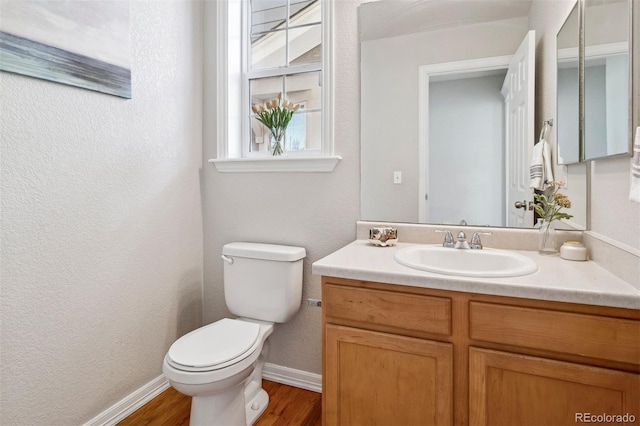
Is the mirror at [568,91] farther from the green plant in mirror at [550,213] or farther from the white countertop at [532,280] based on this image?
the white countertop at [532,280]

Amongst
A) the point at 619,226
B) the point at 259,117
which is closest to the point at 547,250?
the point at 619,226

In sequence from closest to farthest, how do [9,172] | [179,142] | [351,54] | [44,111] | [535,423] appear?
[535,423]
[9,172]
[44,111]
[351,54]
[179,142]

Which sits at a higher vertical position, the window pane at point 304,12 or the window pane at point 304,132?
the window pane at point 304,12

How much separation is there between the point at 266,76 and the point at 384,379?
6.05ft

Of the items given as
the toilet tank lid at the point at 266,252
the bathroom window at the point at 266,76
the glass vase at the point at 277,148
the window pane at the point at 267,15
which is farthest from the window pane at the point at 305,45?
the toilet tank lid at the point at 266,252

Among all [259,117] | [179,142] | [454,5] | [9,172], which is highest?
[454,5]

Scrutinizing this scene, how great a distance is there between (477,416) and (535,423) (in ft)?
0.52

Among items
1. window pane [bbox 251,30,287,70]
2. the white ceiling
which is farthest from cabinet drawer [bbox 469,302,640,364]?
window pane [bbox 251,30,287,70]

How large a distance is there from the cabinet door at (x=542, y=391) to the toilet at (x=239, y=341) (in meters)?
0.91

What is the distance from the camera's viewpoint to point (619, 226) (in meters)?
1.11

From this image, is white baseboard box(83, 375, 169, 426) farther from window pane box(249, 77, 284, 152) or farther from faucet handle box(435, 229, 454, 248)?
faucet handle box(435, 229, 454, 248)

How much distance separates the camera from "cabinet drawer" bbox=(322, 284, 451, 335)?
1.16 metres

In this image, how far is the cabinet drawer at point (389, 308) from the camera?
1.16 metres

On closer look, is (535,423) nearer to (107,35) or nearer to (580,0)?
(580,0)
